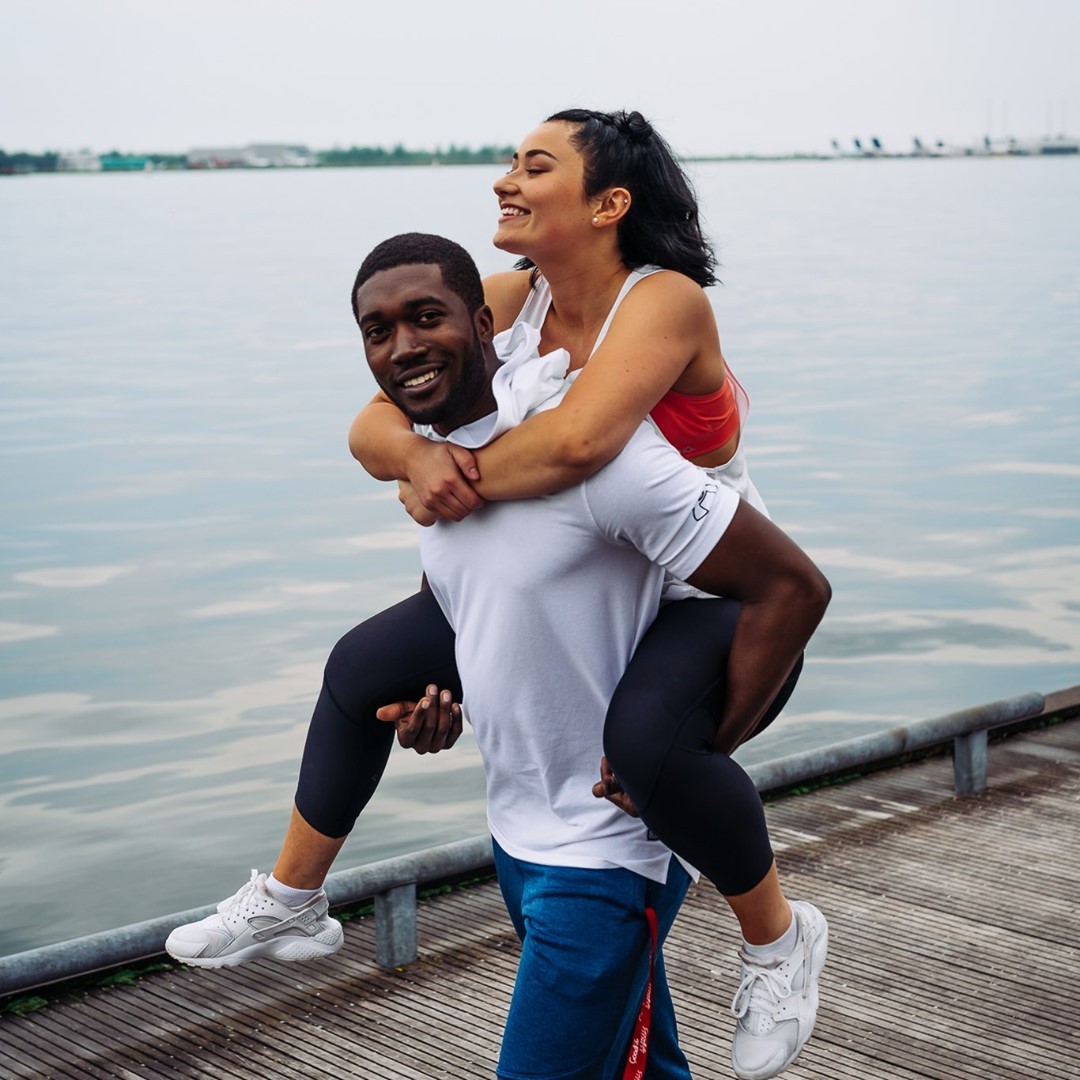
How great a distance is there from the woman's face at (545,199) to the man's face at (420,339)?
206 mm

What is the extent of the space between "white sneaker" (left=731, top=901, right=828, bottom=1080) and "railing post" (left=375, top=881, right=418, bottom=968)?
5.47ft

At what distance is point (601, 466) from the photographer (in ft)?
7.25

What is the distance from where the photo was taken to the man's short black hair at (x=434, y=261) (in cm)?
228

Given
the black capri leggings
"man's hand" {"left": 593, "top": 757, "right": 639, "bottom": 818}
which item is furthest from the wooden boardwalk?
"man's hand" {"left": 593, "top": 757, "right": 639, "bottom": 818}

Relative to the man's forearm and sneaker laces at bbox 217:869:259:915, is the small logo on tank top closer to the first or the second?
the man's forearm

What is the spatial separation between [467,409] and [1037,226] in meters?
85.7

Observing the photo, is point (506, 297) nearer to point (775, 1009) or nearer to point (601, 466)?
point (601, 466)

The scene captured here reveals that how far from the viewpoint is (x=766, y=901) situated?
8.14 ft

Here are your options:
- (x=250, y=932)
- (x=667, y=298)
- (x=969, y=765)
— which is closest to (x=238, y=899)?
(x=250, y=932)

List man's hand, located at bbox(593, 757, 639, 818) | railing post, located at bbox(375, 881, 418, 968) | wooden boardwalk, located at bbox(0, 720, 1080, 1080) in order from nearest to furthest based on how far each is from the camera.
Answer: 1. man's hand, located at bbox(593, 757, 639, 818)
2. wooden boardwalk, located at bbox(0, 720, 1080, 1080)
3. railing post, located at bbox(375, 881, 418, 968)

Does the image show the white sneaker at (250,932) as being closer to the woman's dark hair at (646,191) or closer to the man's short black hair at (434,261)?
the man's short black hair at (434,261)

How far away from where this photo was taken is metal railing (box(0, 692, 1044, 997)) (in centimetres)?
369

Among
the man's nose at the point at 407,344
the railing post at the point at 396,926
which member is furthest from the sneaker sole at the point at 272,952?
the railing post at the point at 396,926

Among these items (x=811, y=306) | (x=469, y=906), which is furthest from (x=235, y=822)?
(x=811, y=306)
